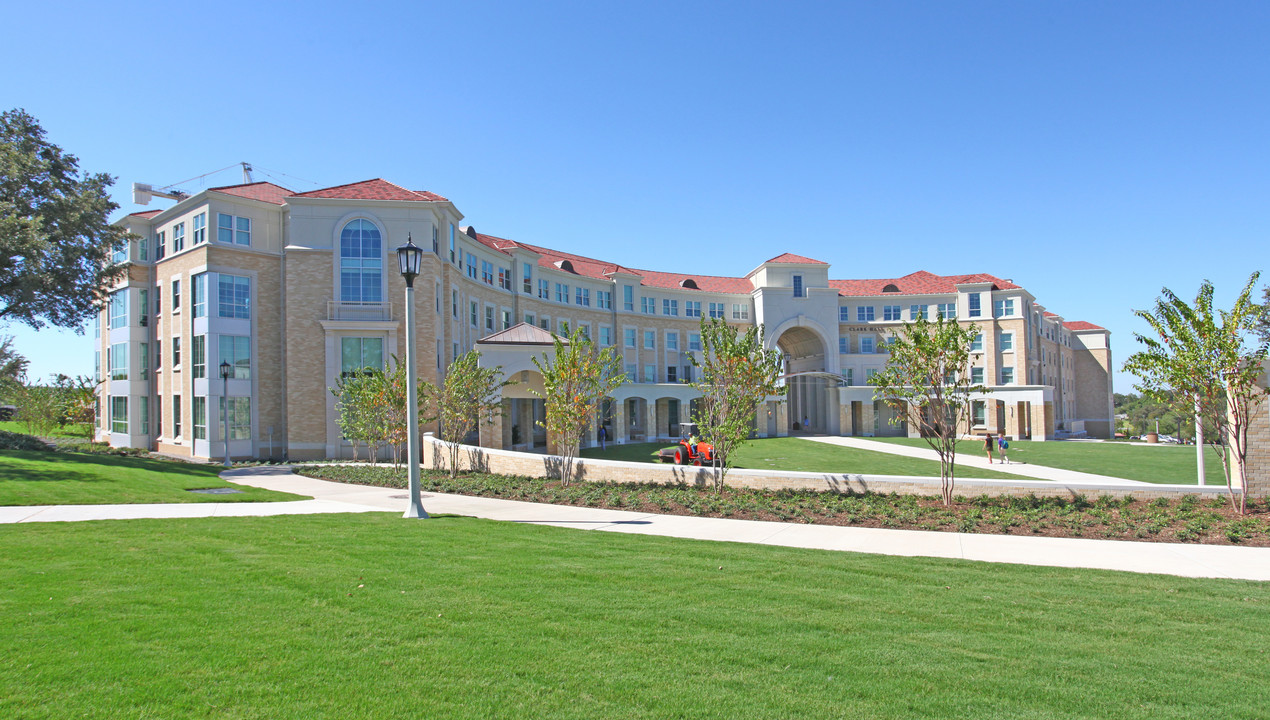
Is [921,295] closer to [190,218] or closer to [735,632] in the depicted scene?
[190,218]

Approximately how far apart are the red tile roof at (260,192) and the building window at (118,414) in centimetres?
1224

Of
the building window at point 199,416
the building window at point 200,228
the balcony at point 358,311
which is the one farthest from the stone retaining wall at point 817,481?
the building window at point 200,228

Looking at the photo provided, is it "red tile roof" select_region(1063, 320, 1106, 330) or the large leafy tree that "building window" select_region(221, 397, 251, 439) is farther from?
"red tile roof" select_region(1063, 320, 1106, 330)

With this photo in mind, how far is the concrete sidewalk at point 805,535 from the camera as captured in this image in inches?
355

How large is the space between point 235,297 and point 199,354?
307 centimetres

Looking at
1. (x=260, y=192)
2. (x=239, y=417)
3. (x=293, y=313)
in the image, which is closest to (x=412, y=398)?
(x=293, y=313)

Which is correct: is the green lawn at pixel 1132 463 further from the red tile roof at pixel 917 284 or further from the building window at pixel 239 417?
the building window at pixel 239 417

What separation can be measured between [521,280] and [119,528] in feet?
107

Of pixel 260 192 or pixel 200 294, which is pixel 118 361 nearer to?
pixel 200 294

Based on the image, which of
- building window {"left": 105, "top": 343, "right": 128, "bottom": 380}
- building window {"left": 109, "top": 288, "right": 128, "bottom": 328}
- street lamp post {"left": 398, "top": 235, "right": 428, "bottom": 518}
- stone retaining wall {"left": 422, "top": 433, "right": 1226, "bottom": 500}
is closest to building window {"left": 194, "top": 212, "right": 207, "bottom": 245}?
building window {"left": 109, "top": 288, "right": 128, "bottom": 328}

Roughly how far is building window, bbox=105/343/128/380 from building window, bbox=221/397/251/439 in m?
8.97

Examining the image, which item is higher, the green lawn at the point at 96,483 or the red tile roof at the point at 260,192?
the red tile roof at the point at 260,192

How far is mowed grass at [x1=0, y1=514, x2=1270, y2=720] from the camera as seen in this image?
4.18m

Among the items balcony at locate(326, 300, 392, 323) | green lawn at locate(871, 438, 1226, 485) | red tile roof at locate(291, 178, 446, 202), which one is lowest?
green lawn at locate(871, 438, 1226, 485)
